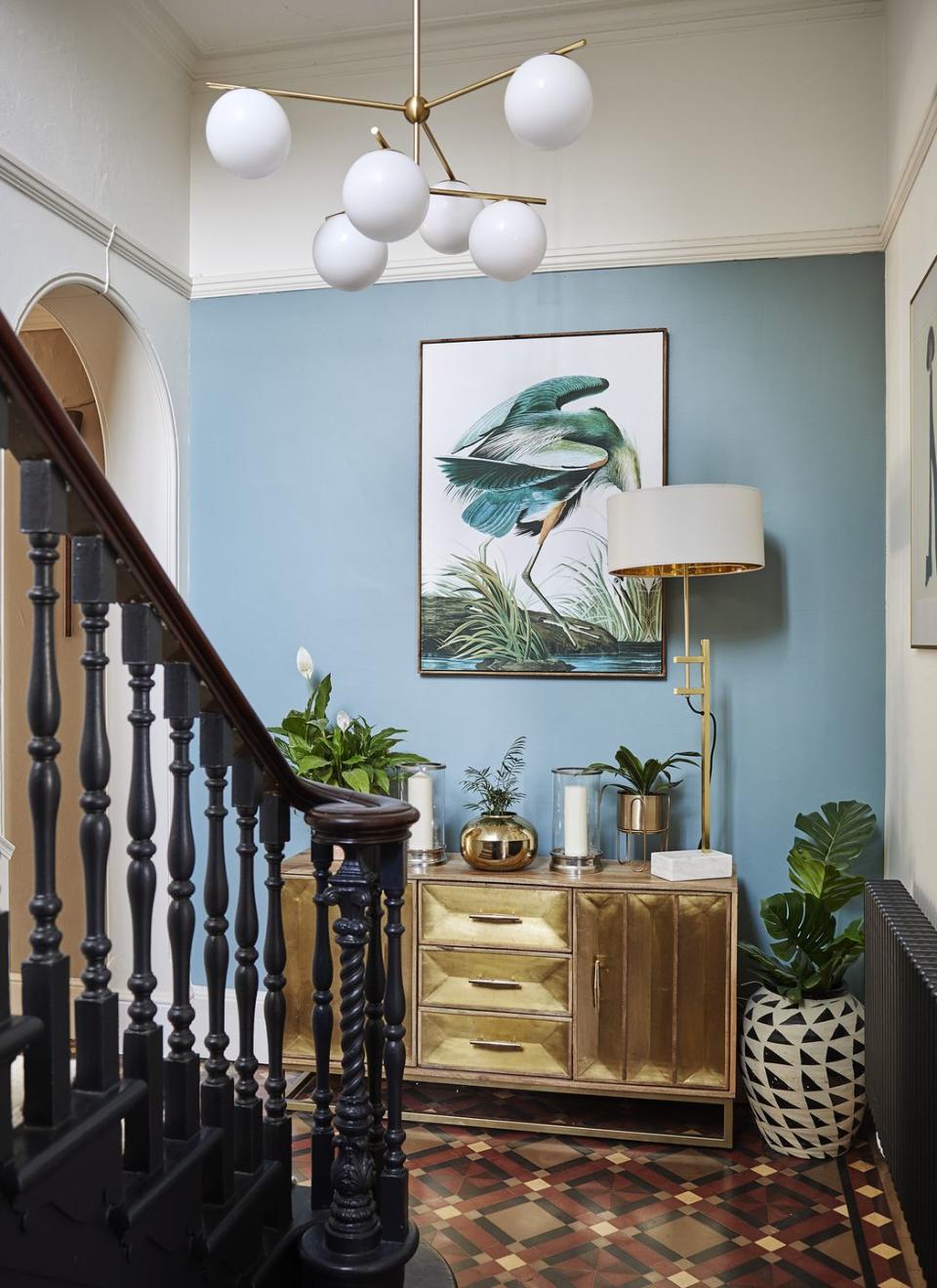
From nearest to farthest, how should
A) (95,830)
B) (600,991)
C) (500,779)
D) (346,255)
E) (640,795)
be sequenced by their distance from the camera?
(95,830), (346,255), (600,991), (640,795), (500,779)

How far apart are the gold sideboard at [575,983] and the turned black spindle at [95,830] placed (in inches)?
72.3

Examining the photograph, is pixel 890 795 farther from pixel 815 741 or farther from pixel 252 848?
pixel 252 848

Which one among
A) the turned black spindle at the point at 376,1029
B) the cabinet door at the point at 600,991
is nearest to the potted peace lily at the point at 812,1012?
the cabinet door at the point at 600,991

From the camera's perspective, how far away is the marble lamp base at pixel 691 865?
3.18 meters

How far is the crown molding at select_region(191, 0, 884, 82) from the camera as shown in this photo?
3463 millimetres

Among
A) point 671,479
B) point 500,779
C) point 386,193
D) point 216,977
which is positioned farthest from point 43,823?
point 671,479

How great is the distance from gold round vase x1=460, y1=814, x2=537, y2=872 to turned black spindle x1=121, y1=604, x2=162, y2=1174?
5.87ft

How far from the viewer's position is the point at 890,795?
3314 millimetres

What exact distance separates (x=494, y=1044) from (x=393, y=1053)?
4.29 feet

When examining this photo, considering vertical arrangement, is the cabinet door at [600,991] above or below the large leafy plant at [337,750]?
below

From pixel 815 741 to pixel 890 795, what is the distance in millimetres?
278

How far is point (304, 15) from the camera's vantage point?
363 centimetres

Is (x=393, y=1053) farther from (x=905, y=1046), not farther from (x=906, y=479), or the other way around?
(x=906, y=479)

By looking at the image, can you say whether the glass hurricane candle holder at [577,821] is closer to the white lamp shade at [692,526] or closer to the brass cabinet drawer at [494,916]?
the brass cabinet drawer at [494,916]
